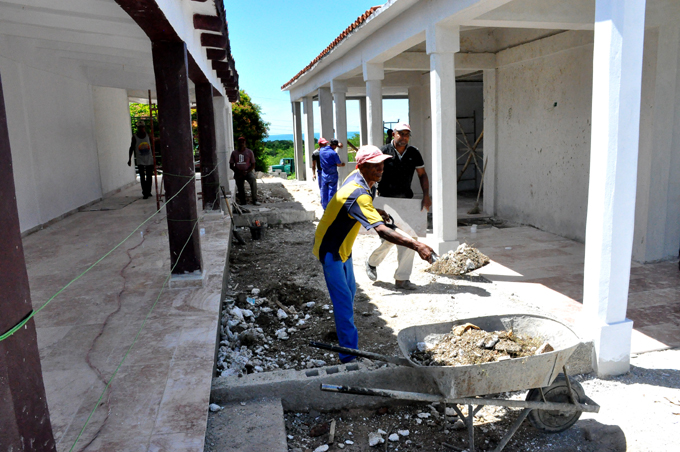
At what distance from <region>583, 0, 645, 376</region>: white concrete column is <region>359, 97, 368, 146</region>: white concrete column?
9173 mm

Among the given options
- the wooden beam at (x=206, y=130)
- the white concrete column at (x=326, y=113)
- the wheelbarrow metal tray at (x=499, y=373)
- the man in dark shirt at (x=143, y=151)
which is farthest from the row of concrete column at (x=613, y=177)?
the white concrete column at (x=326, y=113)

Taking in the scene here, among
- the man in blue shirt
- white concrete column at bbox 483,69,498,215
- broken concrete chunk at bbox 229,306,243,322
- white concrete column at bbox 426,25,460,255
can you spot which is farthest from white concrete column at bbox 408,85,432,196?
broken concrete chunk at bbox 229,306,243,322

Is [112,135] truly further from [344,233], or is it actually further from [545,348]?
[545,348]

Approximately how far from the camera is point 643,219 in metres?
6.82

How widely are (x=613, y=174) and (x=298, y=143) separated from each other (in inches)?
720

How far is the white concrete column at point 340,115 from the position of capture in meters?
13.4

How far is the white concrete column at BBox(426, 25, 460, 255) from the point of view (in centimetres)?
692

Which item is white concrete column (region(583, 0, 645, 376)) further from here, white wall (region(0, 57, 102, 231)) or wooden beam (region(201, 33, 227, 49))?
white wall (region(0, 57, 102, 231))

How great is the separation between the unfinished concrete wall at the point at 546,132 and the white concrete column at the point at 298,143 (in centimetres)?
1200

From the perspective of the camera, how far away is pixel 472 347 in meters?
3.27

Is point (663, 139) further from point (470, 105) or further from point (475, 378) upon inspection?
point (470, 105)

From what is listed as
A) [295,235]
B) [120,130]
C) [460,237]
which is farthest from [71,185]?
[460,237]

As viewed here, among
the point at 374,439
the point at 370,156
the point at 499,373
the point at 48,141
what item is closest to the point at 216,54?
the point at 48,141

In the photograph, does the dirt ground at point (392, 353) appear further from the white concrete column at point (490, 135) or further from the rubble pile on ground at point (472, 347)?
the white concrete column at point (490, 135)
